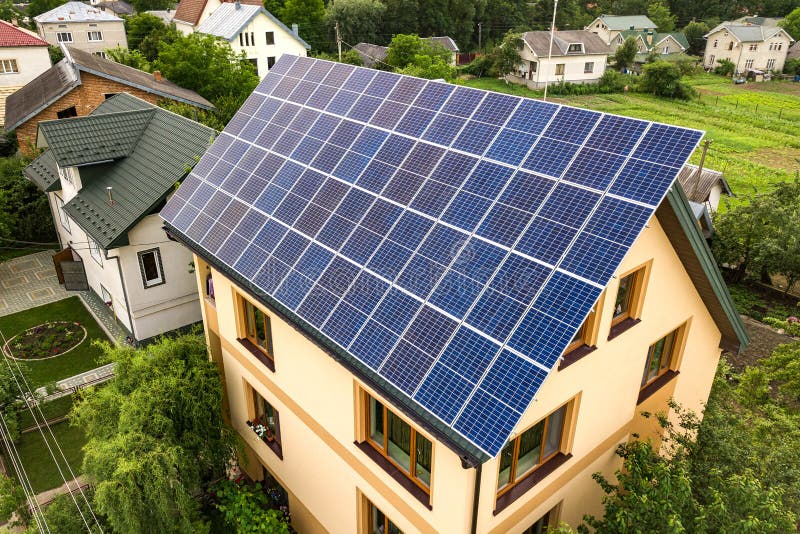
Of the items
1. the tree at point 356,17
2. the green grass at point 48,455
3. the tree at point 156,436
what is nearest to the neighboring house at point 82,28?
the tree at point 356,17

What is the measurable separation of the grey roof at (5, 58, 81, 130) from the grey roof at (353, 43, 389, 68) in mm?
43940

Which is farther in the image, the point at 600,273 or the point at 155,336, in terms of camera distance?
the point at 155,336

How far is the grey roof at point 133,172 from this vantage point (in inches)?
852

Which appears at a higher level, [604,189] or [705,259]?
[604,189]

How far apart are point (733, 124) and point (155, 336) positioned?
70.8 meters

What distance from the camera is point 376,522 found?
39.1 feet

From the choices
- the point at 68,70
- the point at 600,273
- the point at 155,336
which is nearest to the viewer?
the point at 600,273

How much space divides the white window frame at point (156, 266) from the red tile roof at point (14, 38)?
33.9m

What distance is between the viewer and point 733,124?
6831 cm

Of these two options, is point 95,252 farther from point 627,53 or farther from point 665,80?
point 627,53

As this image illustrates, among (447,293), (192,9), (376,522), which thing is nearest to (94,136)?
(376,522)

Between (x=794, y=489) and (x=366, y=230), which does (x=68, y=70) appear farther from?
(x=794, y=489)

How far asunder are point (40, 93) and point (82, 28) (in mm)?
43479

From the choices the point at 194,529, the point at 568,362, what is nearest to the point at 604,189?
the point at 568,362
